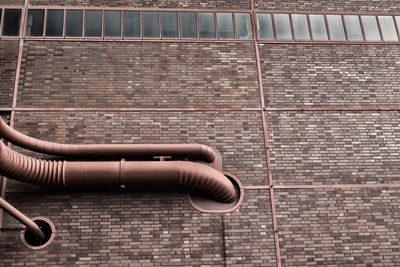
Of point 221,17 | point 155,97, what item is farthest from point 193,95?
point 221,17

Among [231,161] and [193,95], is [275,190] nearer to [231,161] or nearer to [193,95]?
[231,161]

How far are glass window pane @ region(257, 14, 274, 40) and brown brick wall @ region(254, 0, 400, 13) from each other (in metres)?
0.28

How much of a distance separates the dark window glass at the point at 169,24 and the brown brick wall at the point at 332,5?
6.85 ft

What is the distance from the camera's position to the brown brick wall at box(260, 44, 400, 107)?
37.8 feet

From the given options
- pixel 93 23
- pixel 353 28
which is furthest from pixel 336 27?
pixel 93 23

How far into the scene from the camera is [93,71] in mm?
11312

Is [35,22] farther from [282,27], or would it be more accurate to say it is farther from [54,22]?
[282,27]

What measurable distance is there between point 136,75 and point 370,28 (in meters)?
6.05

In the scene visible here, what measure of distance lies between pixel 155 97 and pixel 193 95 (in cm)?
87

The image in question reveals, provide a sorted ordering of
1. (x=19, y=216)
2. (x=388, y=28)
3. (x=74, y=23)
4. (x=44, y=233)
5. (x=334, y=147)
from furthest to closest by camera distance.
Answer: (x=388, y=28)
(x=74, y=23)
(x=334, y=147)
(x=44, y=233)
(x=19, y=216)

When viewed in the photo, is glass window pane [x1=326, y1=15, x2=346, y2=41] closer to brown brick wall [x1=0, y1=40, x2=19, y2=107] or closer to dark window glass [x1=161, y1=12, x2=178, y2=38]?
dark window glass [x1=161, y1=12, x2=178, y2=38]

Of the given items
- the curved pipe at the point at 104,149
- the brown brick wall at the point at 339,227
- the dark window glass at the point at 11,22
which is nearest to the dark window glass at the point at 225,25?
the curved pipe at the point at 104,149

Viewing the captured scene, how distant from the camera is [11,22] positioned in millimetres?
11656

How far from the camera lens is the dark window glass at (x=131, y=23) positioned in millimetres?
11812
